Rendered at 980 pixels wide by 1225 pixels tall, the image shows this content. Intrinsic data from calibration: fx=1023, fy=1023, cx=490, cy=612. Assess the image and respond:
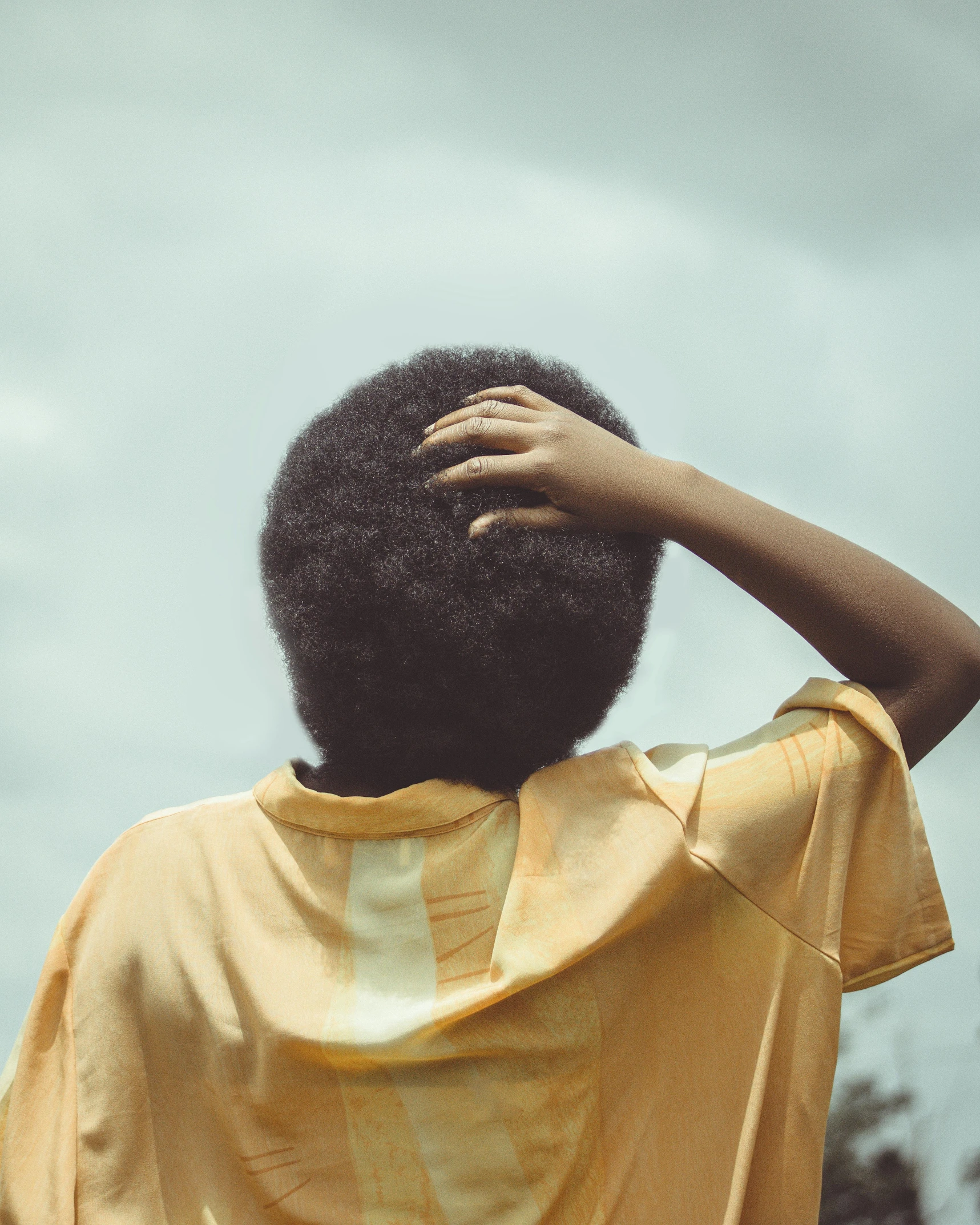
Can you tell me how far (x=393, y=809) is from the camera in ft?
4.56

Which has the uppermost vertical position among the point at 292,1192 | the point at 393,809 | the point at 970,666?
the point at 970,666

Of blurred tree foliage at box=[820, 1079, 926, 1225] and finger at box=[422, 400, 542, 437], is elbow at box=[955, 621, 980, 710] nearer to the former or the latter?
finger at box=[422, 400, 542, 437]

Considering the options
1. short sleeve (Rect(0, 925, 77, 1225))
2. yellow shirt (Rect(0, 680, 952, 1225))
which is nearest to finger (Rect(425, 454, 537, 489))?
yellow shirt (Rect(0, 680, 952, 1225))

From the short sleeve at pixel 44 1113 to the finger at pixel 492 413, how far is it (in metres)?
0.94

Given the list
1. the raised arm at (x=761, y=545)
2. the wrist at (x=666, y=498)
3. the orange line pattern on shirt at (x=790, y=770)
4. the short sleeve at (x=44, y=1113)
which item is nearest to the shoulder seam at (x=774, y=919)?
the orange line pattern on shirt at (x=790, y=770)

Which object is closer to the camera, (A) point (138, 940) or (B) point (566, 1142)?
(B) point (566, 1142)

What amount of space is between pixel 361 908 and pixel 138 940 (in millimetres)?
345

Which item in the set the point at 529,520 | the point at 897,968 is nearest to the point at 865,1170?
the point at 897,968

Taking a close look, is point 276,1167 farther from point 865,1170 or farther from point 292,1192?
point 865,1170

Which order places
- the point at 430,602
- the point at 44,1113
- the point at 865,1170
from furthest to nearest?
the point at 865,1170 < the point at 44,1113 < the point at 430,602

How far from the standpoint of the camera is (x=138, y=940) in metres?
1.47

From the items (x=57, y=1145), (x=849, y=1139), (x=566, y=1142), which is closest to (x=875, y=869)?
(x=566, y=1142)

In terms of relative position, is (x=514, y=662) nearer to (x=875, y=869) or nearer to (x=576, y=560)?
(x=576, y=560)

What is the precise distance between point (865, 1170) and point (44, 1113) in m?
6.27
